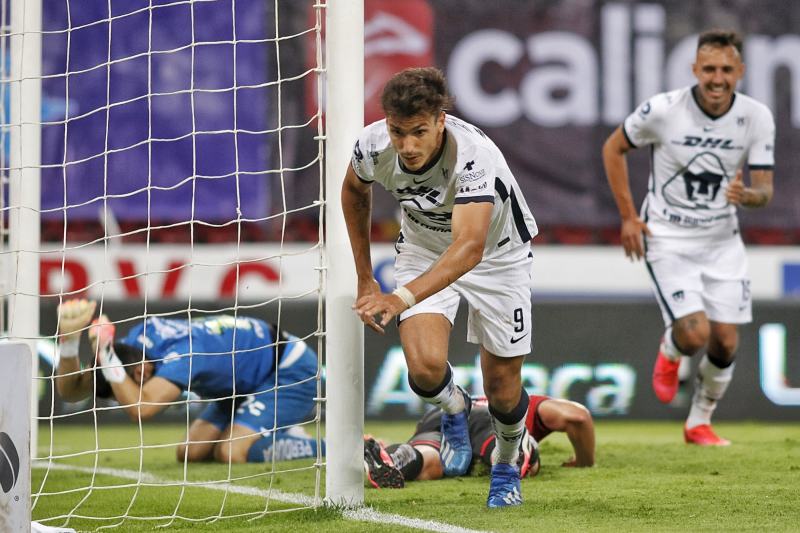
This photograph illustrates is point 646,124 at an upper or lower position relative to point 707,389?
upper

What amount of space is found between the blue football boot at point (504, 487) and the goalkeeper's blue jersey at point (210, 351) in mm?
1717

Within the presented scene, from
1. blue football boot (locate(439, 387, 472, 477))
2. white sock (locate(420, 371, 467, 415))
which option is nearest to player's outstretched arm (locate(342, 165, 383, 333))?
white sock (locate(420, 371, 467, 415))

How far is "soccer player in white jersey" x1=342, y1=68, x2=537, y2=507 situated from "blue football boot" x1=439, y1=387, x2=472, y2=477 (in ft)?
1.19

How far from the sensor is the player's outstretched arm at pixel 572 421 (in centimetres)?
560

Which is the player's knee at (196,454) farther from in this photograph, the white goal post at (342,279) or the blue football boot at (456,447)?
the white goal post at (342,279)

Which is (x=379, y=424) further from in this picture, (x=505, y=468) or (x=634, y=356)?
(x=505, y=468)

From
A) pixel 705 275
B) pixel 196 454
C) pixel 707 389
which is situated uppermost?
pixel 705 275

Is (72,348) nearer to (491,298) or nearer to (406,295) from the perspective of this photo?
(491,298)

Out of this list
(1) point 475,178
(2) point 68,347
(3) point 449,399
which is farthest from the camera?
(2) point 68,347

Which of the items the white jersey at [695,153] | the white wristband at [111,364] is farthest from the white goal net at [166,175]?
the white jersey at [695,153]

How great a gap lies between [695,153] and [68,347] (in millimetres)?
3367

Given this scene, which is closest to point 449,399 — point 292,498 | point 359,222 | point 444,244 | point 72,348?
point 444,244

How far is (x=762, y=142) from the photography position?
21.5 feet

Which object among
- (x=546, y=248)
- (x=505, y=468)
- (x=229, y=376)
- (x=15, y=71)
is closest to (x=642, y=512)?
(x=505, y=468)
